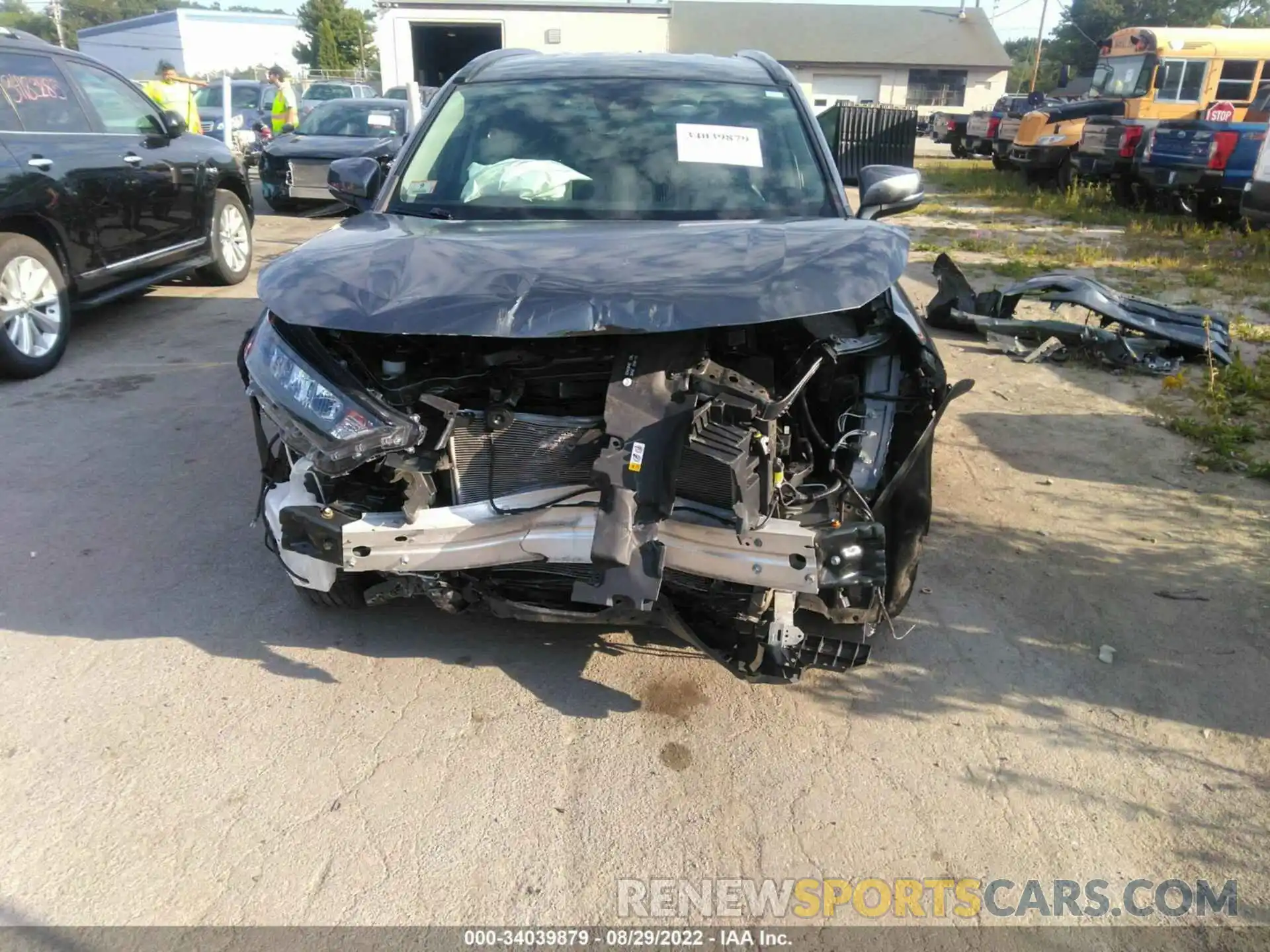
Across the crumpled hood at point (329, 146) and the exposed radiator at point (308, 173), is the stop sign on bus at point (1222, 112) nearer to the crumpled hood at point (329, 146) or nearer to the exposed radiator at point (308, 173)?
the crumpled hood at point (329, 146)

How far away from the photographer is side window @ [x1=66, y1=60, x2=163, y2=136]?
6.66 meters

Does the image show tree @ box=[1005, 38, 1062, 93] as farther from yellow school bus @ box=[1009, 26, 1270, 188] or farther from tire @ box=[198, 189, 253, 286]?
tire @ box=[198, 189, 253, 286]

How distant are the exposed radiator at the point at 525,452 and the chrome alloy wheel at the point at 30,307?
14.7 feet

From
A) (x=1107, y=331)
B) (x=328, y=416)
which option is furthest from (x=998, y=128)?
(x=328, y=416)

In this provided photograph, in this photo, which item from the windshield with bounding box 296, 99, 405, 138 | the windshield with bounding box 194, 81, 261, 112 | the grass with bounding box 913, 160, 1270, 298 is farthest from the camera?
the windshield with bounding box 194, 81, 261, 112

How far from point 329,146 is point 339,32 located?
51.1 meters

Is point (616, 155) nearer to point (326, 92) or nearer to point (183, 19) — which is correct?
point (326, 92)

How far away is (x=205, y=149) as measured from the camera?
7.89 m

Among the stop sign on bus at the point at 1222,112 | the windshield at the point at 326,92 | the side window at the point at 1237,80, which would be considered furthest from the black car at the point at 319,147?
the side window at the point at 1237,80

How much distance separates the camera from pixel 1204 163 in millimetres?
12141

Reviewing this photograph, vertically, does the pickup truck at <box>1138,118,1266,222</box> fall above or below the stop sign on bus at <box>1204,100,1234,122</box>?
below

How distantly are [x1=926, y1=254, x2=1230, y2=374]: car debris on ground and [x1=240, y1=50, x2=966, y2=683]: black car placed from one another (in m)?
4.12

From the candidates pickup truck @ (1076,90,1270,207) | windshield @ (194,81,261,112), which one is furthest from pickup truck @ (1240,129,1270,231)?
windshield @ (194,81,261,112)

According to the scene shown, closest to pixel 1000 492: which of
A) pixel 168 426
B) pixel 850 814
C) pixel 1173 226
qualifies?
pixel 850 814
